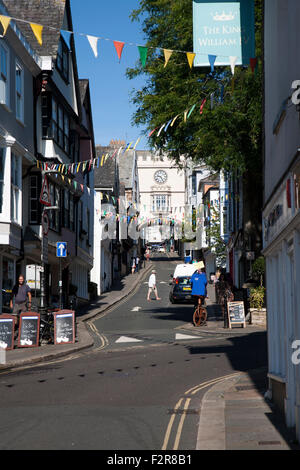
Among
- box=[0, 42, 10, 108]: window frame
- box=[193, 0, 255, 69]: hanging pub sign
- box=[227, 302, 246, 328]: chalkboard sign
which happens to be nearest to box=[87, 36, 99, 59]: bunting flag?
box=[193, 0, 255, 69]: hanging pub sign

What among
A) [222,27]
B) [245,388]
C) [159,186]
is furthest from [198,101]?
[159,186]

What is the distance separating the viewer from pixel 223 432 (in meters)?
7.66

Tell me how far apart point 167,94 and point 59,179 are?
7.34 m

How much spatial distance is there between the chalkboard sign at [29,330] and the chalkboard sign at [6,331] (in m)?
0.43

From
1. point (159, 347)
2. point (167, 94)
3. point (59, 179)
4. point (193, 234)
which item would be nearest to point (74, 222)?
point (59, 179)

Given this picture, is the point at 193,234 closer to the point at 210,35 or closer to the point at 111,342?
the point at 111,342

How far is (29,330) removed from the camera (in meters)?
18.0

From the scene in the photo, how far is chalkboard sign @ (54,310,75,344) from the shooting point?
61.2 ft

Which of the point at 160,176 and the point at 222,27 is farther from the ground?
the point at 160,176

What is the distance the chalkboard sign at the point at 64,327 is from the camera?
18.7 meters

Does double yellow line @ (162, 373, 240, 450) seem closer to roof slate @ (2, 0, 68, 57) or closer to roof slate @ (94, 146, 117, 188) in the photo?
roof slate @ (2, 0, 68, 57)

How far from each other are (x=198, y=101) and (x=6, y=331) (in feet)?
29.5

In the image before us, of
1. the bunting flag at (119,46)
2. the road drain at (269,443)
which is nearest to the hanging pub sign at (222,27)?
the bunting flag at (119,46)

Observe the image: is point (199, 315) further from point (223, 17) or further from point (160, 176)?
point (160, 176)
